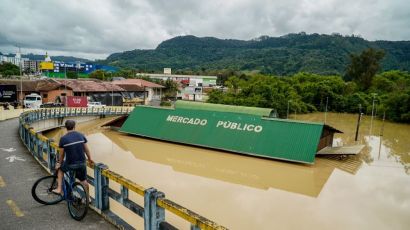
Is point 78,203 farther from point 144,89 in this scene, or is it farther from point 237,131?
point 144,89

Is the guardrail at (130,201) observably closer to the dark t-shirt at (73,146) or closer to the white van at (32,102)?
the dark t-shirt at (73,146)

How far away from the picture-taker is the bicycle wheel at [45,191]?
715 cm

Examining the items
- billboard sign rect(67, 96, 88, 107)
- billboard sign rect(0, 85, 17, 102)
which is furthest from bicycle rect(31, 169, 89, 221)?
billboard sign rect(0, 85, 17, 102)

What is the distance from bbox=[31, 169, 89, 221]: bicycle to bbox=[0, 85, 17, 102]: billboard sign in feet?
132

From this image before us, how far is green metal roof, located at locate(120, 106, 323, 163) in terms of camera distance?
21.5 metres

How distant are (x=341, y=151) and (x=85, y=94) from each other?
136ft

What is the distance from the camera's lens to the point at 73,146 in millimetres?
6527

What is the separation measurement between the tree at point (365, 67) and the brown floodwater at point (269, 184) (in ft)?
187

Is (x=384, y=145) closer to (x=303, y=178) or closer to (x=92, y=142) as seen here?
(x=303, y=178)

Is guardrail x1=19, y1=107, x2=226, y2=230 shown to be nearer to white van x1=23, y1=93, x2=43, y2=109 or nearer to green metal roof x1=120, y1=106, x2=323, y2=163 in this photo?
green metal roof x1=120, y1=106, x2=323, y2=163

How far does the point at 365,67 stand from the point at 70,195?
287ft

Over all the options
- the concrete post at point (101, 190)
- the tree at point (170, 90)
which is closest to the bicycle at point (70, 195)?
the concrete post at point (101, 190)

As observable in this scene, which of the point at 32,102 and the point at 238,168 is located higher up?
the point at 32,102

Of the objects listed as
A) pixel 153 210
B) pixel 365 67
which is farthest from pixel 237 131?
pixel 365 67
